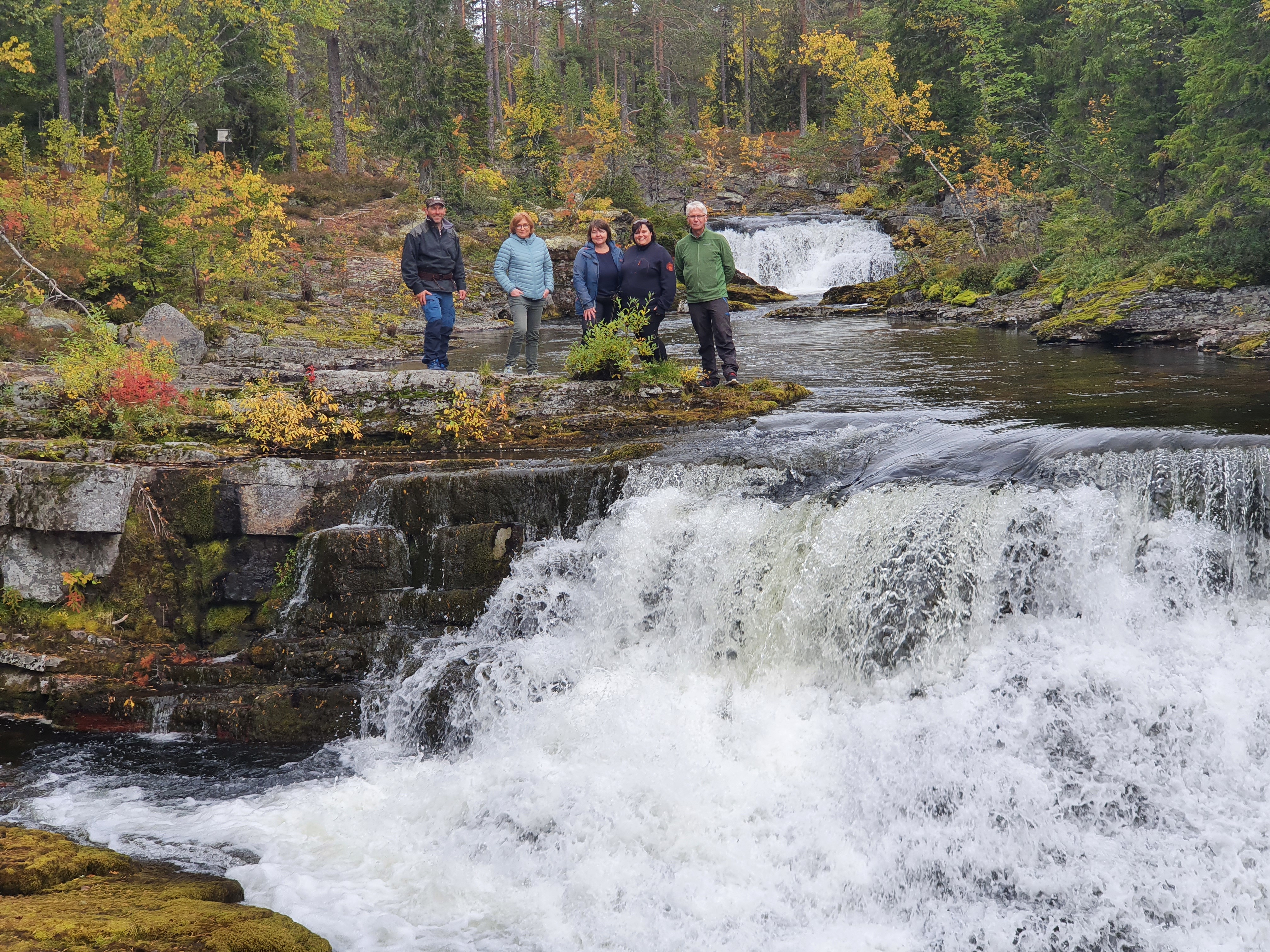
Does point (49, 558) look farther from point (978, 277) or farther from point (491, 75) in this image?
point (491, 75)

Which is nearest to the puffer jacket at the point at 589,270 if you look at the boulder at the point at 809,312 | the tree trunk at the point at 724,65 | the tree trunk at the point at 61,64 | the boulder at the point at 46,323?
the boulder at the point at 46,323

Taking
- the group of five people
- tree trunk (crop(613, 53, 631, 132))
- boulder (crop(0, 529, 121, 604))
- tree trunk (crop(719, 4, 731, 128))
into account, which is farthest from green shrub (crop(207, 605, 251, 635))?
tree trunk (crop(719, 4, 731, 128))

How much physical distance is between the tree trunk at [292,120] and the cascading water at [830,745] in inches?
1330

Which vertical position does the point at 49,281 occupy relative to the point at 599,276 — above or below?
above

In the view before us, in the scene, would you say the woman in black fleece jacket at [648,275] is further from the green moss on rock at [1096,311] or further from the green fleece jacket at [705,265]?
the green moss on rock at [1096,311]

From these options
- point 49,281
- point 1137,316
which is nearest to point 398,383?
point 49,281

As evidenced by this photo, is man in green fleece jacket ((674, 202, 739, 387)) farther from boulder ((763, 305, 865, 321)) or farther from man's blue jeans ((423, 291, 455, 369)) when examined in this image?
boulder ((763, 305, 865, 321))

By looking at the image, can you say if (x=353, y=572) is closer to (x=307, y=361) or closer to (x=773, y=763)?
(x=773, y=763)

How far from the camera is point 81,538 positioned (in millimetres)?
7750

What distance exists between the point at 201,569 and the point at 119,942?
470 cm

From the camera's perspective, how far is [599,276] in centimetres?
1032

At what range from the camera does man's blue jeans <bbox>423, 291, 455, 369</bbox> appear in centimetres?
1040

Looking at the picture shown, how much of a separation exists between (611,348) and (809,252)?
77.7 ft

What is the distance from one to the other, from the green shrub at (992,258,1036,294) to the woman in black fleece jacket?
1553cm
